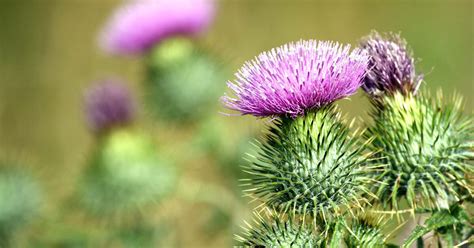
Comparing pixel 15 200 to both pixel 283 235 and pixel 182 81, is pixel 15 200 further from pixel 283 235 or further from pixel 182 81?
pixel 283 235

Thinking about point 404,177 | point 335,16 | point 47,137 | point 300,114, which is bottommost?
point 404,177

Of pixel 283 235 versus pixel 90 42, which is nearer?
pixel 283 235

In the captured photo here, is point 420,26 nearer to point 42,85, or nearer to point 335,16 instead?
point 335,16

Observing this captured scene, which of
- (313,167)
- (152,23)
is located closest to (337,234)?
(313,167)

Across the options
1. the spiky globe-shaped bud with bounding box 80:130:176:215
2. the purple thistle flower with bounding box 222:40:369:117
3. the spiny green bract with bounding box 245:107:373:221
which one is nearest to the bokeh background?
the spiky globe-shaped bud with bounding box 80:130:176:215

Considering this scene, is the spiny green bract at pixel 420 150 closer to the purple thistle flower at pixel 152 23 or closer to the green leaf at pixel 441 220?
the green leaf at pixel 441 220

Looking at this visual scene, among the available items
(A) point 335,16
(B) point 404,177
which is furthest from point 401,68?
(A) point 335,16
